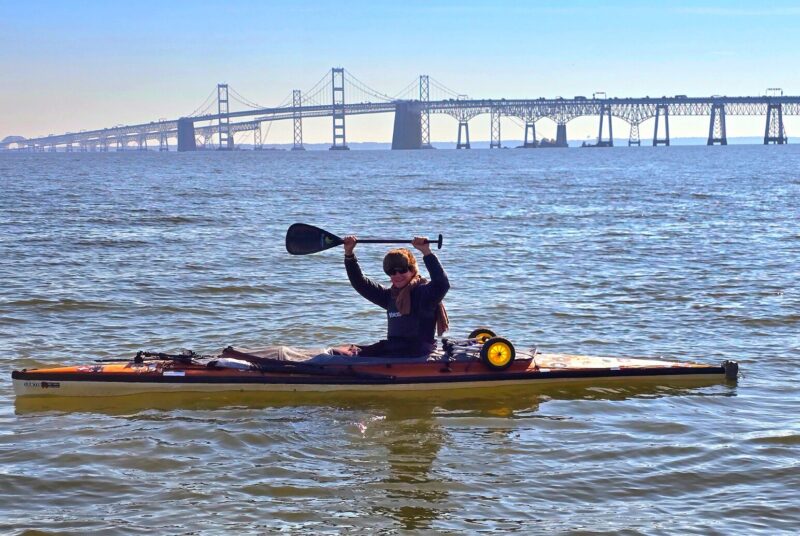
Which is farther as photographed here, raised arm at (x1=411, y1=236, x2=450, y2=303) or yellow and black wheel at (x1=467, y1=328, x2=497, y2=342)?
yellow and black wheel at (x1=467, y1=328, x2=497, y2=342)

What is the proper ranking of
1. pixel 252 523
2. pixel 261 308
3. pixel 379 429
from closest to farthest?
pixel 252 523 → pixel 379 429 → pixel 261 308

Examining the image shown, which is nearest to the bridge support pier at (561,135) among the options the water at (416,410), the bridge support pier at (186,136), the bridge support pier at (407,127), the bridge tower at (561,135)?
the bridge tower at (561,135)

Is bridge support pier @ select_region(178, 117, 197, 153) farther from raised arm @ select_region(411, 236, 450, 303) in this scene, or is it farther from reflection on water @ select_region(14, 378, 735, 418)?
raised arm @ select_region(411, 236, 450, 303)

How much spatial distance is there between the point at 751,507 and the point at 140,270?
1232cm

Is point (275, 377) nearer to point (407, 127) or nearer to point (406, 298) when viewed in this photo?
point (406, 298)

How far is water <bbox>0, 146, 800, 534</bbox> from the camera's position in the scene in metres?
5.88

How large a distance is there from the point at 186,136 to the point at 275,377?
15820cm

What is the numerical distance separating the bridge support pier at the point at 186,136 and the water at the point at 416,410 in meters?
137

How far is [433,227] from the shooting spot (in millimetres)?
25641

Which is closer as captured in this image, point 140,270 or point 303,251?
point 303,251

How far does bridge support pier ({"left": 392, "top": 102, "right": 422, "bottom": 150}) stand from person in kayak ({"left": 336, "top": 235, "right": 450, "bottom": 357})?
461 feet

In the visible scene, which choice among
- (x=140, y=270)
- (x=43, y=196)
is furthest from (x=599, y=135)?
(x=140, y=270)

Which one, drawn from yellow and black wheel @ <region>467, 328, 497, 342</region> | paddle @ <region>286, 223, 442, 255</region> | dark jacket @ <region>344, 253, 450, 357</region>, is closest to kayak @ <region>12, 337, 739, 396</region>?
dark jacket @ <region>344, 253, 450, 357</region>

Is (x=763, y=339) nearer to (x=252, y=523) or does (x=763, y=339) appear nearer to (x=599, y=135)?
(x=252, y=523)
